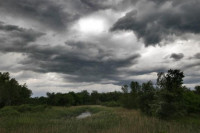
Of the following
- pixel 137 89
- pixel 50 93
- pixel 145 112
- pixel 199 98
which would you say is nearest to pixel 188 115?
pixel 199 98

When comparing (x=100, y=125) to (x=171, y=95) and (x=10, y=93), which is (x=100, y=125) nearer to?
(x=171, y=95)

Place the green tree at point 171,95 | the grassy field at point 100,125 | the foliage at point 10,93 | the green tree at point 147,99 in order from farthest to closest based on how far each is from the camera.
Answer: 1. the foliage at point 10,93
2. the green tree at point 147,99
3. the green tree at point 171,95
4. the grassy field at point 100,125

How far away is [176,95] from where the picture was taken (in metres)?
18.0

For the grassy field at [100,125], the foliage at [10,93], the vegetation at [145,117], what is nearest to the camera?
the grassy field at [100,125]

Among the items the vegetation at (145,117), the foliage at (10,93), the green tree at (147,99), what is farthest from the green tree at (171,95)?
the foliage at (10,93)

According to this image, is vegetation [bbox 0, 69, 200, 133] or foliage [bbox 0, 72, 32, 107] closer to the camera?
vegetation [bbox 0, 69, 200, 133]

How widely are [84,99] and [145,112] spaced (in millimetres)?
61088

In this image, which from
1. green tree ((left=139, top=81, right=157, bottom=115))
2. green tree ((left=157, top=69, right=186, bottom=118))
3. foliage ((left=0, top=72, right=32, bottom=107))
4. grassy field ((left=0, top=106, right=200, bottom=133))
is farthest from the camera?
foliage ((left=0, top=72, right=32, bottom=107))

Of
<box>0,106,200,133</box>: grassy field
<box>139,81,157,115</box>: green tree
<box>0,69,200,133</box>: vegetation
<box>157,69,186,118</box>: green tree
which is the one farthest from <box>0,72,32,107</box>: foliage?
<box>157,69,186,118</box>: green tree

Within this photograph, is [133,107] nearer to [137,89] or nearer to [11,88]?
[137,89]

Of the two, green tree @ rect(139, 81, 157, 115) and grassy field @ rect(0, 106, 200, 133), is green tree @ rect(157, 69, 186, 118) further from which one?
green tree @ rect(139, 81, 157, 115)

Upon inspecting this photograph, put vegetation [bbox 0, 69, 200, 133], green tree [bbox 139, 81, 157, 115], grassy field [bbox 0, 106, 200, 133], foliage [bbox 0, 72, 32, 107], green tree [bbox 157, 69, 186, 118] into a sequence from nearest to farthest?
grassy field [bbox 0, 106, 200, 133] → vegetation [bbox 0, 69, 200, 133] → green tree [bbox 157, 69, 186, 118] → green tree [bbox 139, 81, 157, 115] → foliage [bbox 0, 72, 32, 107]

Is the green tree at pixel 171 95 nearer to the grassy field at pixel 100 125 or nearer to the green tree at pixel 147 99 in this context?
the grassy field at pixel 100 125

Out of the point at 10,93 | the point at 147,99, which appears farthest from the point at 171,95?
the point at 10,93
